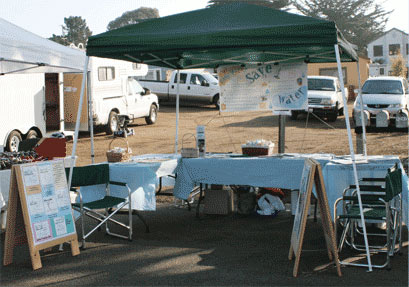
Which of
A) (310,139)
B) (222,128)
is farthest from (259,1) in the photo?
(310,139)

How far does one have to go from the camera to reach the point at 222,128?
781 inches

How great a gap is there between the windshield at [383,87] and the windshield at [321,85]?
6.41 ft

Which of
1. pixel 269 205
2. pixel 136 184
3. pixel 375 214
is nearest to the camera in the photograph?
pixel 375 214

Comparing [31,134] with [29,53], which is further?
[31,134]

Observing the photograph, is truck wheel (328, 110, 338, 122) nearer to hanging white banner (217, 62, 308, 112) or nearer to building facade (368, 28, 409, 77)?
hanging white banner (217, 62, 308, 112)

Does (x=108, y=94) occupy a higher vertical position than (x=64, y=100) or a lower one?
higher

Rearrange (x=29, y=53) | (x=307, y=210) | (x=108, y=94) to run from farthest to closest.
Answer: (x=108, y=94) → (x=29, y=53) → (x=307, y=210)

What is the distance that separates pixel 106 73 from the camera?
16828 millimetres

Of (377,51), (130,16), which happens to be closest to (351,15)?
(377,51)

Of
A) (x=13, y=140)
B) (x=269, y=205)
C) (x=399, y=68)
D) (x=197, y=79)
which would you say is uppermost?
(x=399, y=68)

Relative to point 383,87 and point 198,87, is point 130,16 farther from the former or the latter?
point 383,87

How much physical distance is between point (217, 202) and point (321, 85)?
13495 mm

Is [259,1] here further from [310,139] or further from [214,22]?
[214,22]

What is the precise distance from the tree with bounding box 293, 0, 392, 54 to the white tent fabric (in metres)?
41.1
